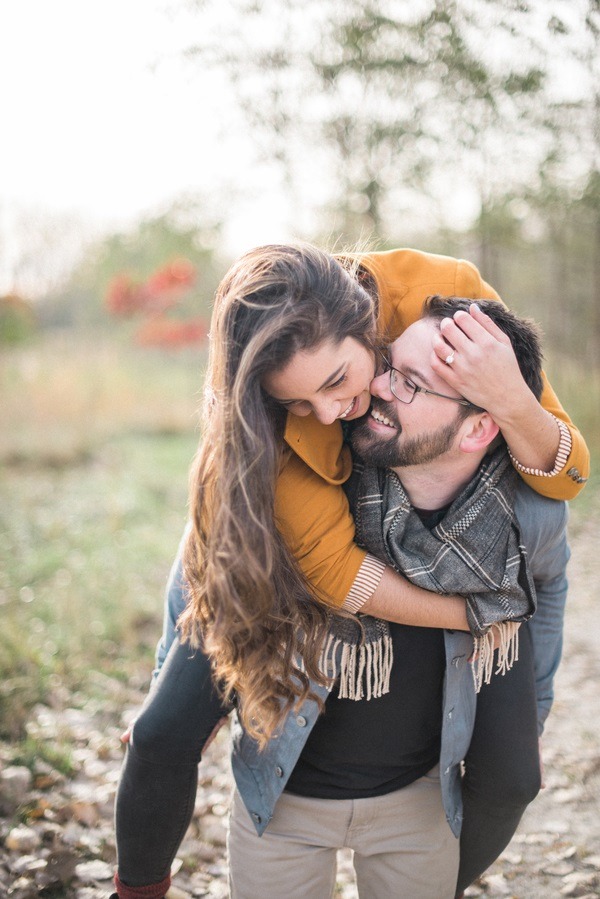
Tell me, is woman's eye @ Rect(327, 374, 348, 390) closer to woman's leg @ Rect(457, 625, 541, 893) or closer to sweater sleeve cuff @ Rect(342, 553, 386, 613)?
sweater sleeve cuff @ Rect(342, 553, 386, 613)

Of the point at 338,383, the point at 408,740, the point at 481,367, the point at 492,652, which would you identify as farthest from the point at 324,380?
the point at 408,740

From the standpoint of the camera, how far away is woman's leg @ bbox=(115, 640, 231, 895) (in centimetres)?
205

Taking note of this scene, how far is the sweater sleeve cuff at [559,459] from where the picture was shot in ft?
6.74

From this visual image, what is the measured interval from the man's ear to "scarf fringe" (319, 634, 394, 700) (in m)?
0.58

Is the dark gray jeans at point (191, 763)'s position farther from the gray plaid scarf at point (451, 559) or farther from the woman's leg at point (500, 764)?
the gray plaid scarf at point (451, 559)

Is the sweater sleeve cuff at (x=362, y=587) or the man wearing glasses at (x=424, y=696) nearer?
the sweater sleeve cuff at (x=362, y=587)

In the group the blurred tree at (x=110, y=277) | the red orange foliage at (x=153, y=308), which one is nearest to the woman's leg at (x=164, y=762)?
the blurred tree at (x=110, y=277)

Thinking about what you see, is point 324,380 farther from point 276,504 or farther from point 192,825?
point 192,825

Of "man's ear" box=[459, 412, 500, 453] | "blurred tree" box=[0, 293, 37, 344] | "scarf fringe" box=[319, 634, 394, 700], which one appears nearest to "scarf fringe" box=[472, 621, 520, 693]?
"scarf fringe" box=[319, 634, 394, 700]

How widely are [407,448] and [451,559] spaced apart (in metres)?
0.32

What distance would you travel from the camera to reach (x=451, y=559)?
198cm

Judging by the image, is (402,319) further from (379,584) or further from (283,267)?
(379,584)

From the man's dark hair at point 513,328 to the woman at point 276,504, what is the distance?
87 millimetres

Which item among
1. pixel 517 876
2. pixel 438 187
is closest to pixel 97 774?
pixel 517 876
